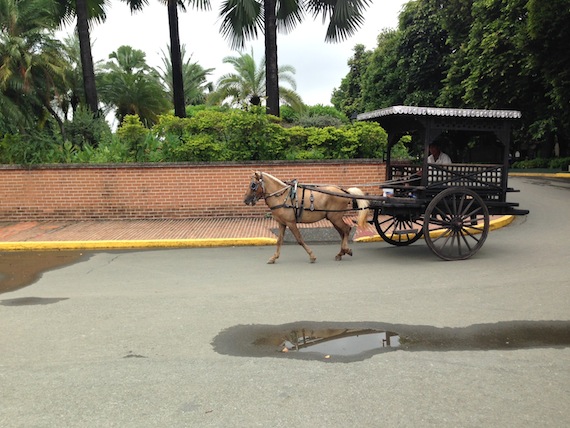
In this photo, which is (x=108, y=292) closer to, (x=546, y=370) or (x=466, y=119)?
(x=546, y=370)

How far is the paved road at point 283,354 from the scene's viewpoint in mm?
3447

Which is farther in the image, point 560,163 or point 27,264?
point 560,163

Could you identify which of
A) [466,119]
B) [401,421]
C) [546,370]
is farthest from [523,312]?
[466,119]

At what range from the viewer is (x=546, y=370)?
13.1 feet

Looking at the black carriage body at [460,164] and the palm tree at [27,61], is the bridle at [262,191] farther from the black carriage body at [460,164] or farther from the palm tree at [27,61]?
the palm tree at [27,61]

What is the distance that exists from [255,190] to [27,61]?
13.3m

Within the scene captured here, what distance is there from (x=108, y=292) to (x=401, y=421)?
4.75 meters

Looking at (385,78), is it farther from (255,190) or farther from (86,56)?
(255,190)

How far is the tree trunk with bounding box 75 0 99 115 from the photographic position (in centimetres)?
1534

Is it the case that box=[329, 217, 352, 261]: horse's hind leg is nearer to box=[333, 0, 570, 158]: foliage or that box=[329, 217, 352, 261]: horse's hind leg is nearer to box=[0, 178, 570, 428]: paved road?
box=[0, 178, 570, 428]: paved road

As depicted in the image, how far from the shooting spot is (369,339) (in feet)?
15.6

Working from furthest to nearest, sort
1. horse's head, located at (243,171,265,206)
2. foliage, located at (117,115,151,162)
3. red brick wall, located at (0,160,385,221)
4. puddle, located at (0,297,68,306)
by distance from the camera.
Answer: foliage, located at (117,115,151,162), red brick wall, located at (0,160,385,221), horse's head, located at (243,171,265,206), puddle, located at (0,297,68,306)

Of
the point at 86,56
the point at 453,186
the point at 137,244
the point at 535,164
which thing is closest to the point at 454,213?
the point at 453,186

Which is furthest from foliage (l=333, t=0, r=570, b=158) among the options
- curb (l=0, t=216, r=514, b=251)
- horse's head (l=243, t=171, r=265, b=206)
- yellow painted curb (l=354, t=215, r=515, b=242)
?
horse's head (l=243, t=171, r=265, b=206)
